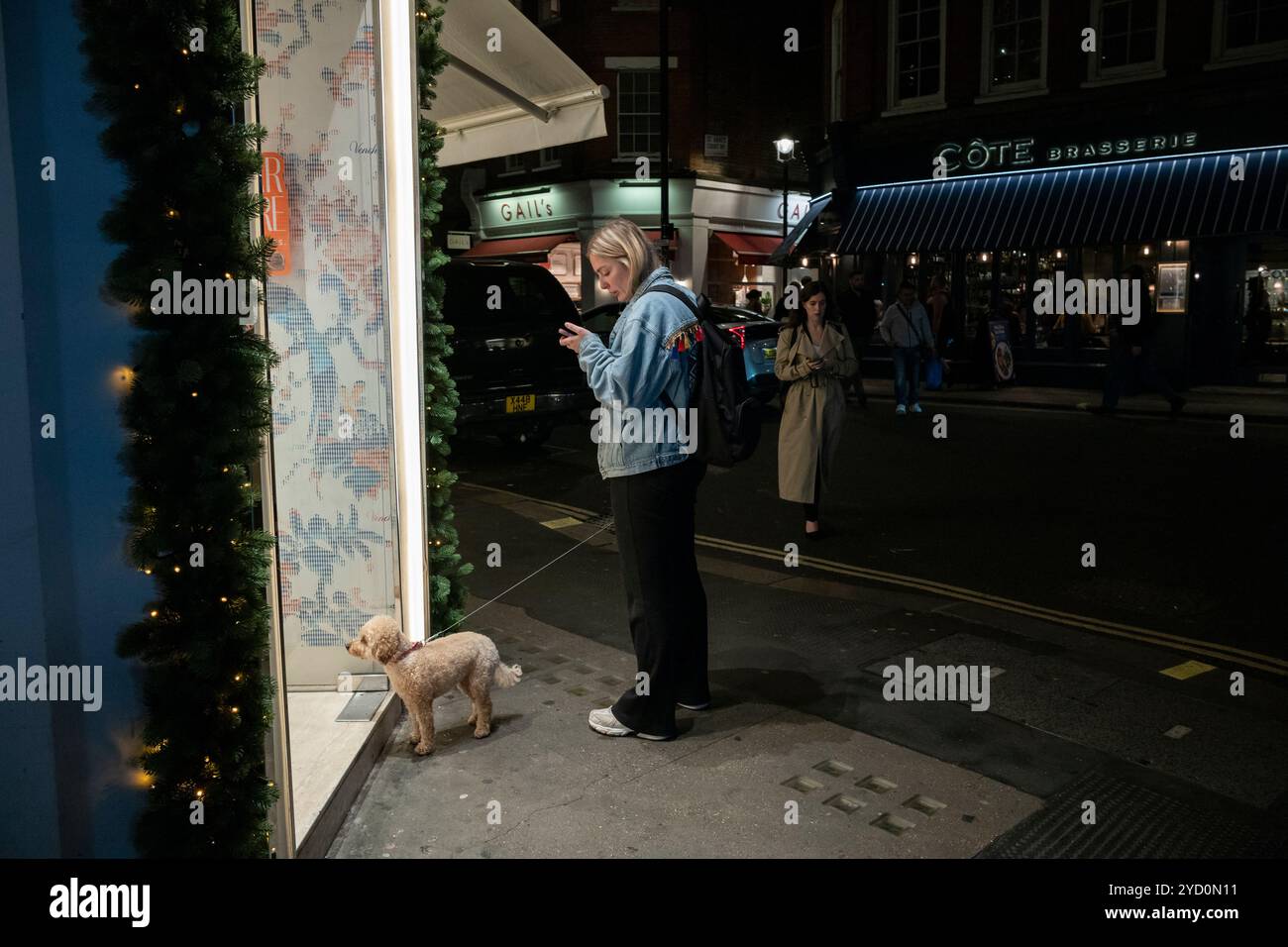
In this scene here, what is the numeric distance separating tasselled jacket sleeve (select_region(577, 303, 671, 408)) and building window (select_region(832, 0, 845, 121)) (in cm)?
2089

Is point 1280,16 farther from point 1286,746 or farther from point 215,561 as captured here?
point 215,561

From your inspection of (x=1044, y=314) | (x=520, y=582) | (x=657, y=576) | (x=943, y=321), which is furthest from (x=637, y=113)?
(x=657, y=576)

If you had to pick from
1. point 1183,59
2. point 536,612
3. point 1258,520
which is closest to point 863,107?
point 1183,59

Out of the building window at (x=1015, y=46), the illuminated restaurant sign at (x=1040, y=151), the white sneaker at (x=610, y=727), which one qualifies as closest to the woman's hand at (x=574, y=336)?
the white sneaker at (x=610, y=727)

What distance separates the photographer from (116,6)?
243cm

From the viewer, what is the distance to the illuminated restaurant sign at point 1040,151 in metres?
17.6

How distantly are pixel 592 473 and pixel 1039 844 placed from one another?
25.9 ft

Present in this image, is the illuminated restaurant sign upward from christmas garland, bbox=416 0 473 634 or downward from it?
upward

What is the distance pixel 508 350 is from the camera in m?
11.4

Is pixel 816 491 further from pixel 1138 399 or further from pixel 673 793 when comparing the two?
pixel 1138 399

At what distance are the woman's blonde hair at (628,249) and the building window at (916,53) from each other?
18.7 meters

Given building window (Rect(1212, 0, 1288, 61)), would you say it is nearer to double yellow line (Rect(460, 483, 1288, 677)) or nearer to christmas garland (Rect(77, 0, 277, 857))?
double yellow line (Rect(460, 483, 1288, 677))

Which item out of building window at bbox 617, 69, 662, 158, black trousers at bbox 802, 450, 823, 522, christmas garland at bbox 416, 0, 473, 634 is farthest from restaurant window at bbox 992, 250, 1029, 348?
christmas garland at bbox 416, 0, 473, 634

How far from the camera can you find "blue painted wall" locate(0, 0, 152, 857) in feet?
8.01
